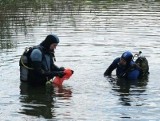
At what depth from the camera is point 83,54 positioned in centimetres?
1680

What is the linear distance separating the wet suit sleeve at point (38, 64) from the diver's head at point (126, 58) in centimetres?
184

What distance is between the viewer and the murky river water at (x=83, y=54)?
10.7 meters

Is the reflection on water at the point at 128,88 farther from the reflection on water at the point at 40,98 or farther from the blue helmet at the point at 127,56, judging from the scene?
the reflection on water at the point at 40,98

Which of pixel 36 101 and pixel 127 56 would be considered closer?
pixel 36 101

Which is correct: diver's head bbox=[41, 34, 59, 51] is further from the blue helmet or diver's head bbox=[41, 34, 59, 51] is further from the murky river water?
the blue helmet

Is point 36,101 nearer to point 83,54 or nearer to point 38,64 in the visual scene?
point 38,64

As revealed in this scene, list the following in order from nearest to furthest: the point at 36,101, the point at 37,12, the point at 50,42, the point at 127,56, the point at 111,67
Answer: the point at 36,101
the point at 50,42
the point at 127,56
the point at 111,67
the point at 37,12

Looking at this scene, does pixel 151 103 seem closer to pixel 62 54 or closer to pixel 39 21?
pixel 62 54

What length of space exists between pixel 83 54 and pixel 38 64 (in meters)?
4.92

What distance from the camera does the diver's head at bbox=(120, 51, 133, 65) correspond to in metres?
13.0

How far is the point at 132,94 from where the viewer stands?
1218cm

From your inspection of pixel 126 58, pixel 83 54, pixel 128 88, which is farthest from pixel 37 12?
pixel 128 88

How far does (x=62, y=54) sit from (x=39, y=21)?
7.35 meters

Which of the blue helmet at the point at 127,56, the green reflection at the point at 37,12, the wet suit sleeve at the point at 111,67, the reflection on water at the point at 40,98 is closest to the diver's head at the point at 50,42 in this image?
the reflection on water at the point at 40,98
